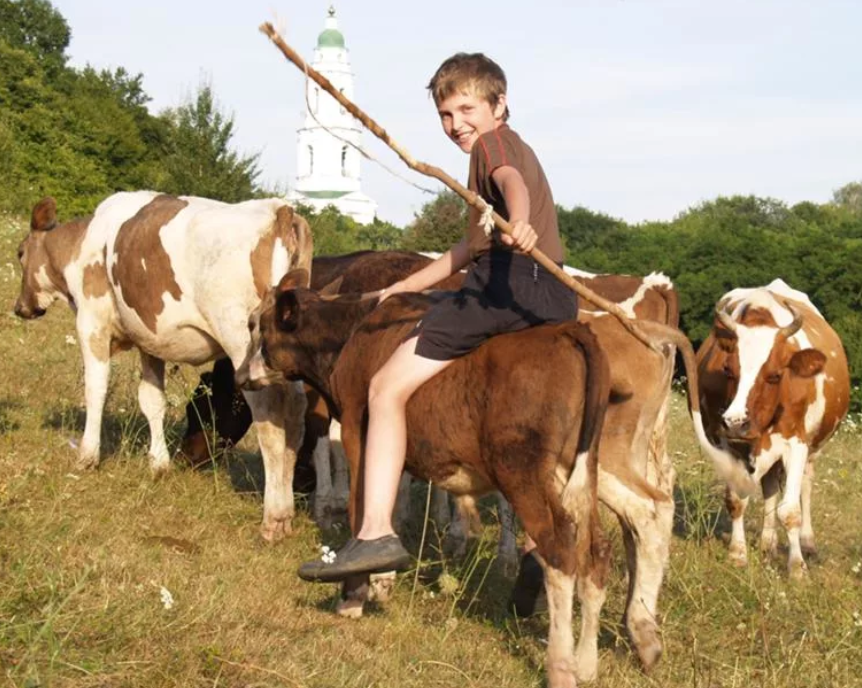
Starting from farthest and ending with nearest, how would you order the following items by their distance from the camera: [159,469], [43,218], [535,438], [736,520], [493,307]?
[43,218] → [736,520] → [159,469] → [493,307] → [535,438]

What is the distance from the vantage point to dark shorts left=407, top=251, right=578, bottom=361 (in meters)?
5.99

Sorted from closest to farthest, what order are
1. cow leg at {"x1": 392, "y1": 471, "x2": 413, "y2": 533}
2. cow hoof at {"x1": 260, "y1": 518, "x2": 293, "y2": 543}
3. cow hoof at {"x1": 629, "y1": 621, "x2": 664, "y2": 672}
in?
1. cow hoof at {"x1": 629, "y1": 621, "x2": 664, "y2": 672}
2. cow hoof at {"x1": 260, "y1": 518, "x2": 293, "y2": 543}
3. cow leg at {"x1": 392, "y1": 471, "x2": 413, "y2": 533}

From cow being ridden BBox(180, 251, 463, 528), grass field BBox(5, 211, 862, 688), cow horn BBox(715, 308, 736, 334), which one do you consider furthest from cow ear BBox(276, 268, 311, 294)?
cow horn BBox(715, 308, 736, 334)

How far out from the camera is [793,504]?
996cm

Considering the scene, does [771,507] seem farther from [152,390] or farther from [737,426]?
[152,390]

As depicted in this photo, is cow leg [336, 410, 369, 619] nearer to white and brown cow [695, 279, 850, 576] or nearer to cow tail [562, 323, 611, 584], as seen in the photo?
cow tail [562, 323, 611, 584]

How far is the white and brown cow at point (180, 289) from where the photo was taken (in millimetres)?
8609

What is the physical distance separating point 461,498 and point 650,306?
2.82 meters

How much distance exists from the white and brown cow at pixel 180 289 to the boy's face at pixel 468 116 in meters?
2.87

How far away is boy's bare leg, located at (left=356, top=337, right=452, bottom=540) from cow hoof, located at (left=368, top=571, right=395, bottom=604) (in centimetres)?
101

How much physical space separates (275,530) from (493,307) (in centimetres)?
317

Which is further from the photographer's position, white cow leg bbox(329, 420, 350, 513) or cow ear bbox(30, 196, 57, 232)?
cow ear bbox(30, 196, 57, 232)

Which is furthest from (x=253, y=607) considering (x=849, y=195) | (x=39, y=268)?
(x=849, y=195)

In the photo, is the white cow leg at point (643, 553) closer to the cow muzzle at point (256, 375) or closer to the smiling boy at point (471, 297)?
the smiling boy at point (471, 297)
